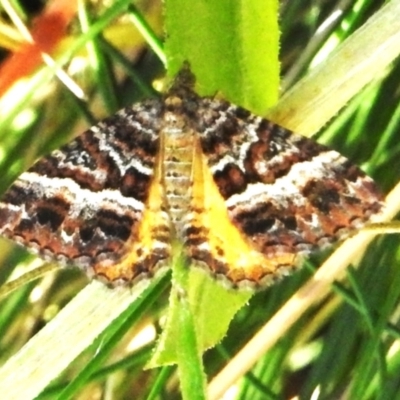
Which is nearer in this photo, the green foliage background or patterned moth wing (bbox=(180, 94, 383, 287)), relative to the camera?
patterned moth wing (bbox=(180, 94, 383, 287))

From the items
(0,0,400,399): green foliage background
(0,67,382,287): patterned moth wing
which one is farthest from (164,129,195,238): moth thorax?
(0,0,400,399): green foliage background


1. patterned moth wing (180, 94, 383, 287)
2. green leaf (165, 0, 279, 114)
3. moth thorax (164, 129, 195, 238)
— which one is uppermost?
green leaf (165, 0, 279, 114)

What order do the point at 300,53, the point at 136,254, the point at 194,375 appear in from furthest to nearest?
the point at 300,53 → the point at 136,254 → the point at 194,375

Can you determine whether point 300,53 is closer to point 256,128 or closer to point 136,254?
point 256,128

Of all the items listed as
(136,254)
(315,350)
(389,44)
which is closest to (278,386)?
(315,350)

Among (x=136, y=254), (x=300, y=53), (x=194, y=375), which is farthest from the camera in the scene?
(x=300, y=53)

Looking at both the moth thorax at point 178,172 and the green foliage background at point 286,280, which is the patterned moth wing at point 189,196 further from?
the green foliage background at point 286,280

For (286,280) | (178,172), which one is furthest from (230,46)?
(286,280)

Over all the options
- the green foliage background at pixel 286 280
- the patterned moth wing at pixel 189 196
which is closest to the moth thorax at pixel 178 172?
the patterned moth wing at pixel 189 196

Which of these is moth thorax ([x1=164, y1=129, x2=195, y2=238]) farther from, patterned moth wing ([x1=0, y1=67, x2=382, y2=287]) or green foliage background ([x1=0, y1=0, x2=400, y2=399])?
green foliage background ([x1=0, y1=0, x2=400, y2=399])
